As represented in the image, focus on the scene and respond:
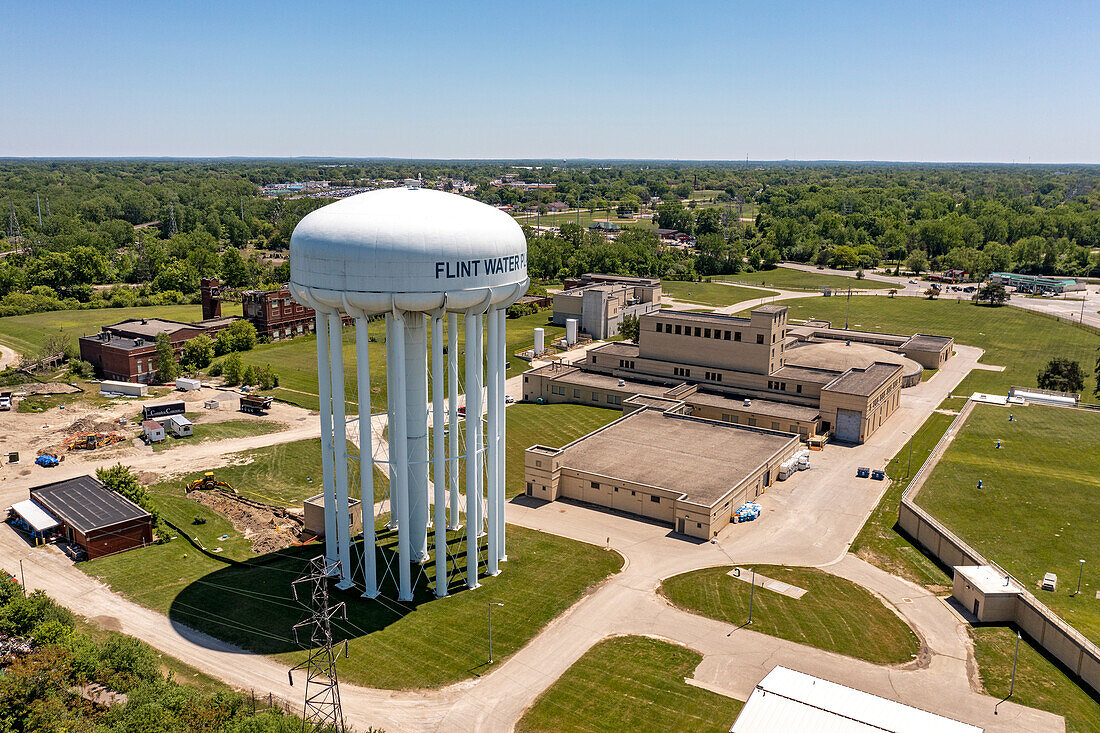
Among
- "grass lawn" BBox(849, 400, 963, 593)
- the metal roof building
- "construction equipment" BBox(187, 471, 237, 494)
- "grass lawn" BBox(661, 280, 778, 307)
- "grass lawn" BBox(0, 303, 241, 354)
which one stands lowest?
"grass lawn" BBox(849, 400, 963, 593)

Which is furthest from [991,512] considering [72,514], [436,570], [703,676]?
[72,514]

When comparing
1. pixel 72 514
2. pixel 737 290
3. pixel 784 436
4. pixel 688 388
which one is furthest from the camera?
pixel 737 290

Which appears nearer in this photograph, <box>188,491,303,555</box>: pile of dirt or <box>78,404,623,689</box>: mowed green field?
<box>78,404,623,689</box>: mowed green field

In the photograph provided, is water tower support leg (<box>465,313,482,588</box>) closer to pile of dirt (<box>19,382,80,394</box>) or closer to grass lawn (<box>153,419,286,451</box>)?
grass lawn (<box>153,419,286,451</box>)

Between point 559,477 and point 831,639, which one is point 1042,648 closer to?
point 831,639

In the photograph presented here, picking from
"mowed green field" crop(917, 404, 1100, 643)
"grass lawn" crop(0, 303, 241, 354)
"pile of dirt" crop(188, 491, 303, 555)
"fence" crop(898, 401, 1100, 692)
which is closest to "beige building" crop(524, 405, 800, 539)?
"fence" crop(898, 401, 1100, 692)

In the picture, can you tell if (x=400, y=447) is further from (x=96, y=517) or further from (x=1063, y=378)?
(x=1063, y=378)

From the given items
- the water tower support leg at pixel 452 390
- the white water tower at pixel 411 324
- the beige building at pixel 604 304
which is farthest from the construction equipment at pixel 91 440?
the beige building at pixel 604 304
